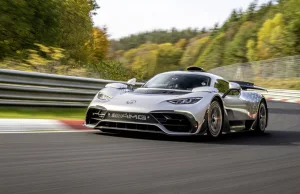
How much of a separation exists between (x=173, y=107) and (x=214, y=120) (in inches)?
37.2

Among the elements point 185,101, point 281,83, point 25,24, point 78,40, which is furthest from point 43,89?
point 281,83

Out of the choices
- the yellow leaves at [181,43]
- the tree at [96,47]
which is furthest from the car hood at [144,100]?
the yellow leaves at [181,43]

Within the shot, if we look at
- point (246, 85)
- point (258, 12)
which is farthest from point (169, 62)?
point (246, 85)

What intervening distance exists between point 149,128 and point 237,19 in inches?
3754

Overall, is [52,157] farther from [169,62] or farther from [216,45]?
[169,62]

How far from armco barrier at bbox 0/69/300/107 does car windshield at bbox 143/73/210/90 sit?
100 inches

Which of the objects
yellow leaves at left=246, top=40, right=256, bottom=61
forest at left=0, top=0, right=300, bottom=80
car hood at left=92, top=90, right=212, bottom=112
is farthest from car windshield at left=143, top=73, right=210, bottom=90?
yellow leaves at left=246, top=40, right=256, bottom=61

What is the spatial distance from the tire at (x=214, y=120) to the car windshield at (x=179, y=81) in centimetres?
56

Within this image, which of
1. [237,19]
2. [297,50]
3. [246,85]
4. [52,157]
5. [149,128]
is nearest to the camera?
[52,157]

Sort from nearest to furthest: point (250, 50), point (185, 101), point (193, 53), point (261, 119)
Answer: point (185, 101) → point (261, 119) → point (250, 50) → point (193, 53)

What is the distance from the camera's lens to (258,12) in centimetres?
9119

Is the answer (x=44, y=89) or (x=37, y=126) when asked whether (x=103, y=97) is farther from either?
(x=44, y=89)

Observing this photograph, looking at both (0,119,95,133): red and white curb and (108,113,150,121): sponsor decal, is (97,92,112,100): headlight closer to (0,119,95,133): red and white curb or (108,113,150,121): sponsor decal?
(108,113,150,121): sponsor decal

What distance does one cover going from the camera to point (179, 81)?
28.7ft
